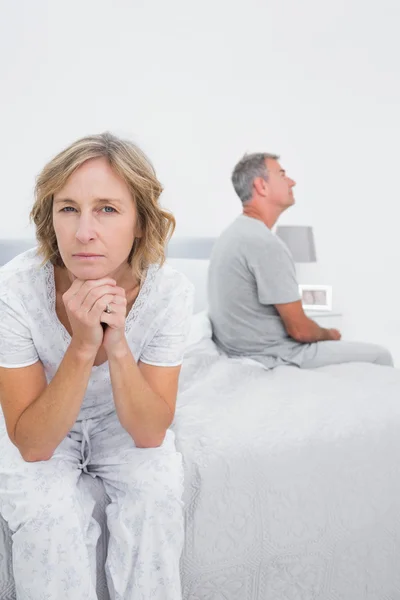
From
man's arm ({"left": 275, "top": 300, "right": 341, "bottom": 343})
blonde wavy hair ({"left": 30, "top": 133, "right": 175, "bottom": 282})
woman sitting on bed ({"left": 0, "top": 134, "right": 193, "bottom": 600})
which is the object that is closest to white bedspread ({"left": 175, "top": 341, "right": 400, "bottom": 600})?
woman sitting on bed ({"left": 0, "top": 134, "right": 193, "bottom": 600})

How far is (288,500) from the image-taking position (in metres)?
1.31

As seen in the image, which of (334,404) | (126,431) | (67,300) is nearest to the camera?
(67,300)

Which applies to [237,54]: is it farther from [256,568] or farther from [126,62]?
[256,568]

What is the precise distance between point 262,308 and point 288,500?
0.99 metres

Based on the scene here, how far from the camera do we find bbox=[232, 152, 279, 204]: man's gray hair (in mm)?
2447

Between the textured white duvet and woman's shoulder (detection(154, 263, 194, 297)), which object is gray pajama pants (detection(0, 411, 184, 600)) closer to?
the textured white duvet

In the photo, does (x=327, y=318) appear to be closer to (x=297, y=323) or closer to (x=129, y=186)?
(x=297, y=323)

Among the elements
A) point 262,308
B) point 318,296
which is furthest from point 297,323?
point 318,296

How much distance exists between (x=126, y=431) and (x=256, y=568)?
0.36 meters

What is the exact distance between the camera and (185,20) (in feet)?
11.0

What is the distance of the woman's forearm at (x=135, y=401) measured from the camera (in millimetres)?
1131

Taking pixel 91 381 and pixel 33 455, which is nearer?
pixel 33 455

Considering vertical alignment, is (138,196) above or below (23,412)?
above

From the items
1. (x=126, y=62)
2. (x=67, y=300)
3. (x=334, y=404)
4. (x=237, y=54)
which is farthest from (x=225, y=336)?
(x=237, y=54)
